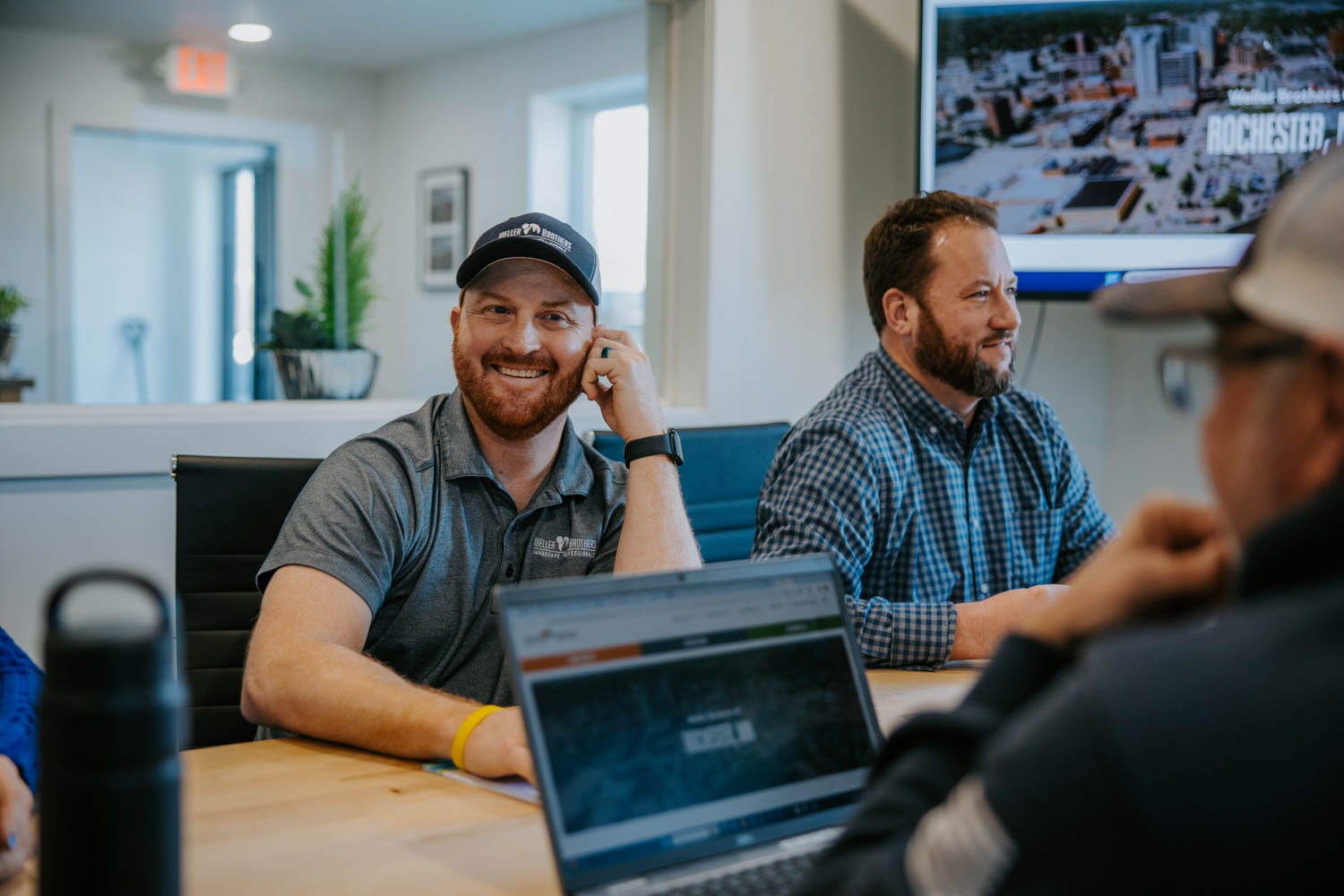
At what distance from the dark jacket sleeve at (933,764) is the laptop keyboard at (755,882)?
7.5 inches

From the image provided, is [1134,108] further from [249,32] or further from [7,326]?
[249,32]

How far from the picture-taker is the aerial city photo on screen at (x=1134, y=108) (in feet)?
9.51

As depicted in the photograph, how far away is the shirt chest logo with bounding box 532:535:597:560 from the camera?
1.71m

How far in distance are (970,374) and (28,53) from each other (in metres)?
3.54

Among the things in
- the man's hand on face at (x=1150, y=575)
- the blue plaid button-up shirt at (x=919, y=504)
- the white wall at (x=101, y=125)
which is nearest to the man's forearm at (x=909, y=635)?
the blue plaid button-up shirt at (x=919, y=504)

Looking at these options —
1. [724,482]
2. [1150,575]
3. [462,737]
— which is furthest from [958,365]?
[1150,575]

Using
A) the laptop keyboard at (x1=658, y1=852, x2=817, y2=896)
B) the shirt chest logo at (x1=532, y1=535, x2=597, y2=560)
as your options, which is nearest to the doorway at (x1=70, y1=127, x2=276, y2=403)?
the shirt chest logo at (x1=532, y1=535, x2=597, y2=560)

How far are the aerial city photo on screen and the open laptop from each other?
236 centimetres

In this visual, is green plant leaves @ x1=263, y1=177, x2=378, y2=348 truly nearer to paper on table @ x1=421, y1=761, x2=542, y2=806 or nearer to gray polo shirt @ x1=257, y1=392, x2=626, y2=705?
gray polo shirt @ x1=257, y1=392, x2=626, y2=705

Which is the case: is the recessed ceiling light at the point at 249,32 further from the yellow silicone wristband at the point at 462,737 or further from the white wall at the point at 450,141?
the yellow silicone wristband at the point at 462,737

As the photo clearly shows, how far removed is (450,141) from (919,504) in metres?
4.21

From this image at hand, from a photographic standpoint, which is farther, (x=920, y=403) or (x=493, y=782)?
(x=920, y=403)

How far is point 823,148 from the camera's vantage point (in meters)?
3.35

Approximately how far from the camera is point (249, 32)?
4.60 meters
